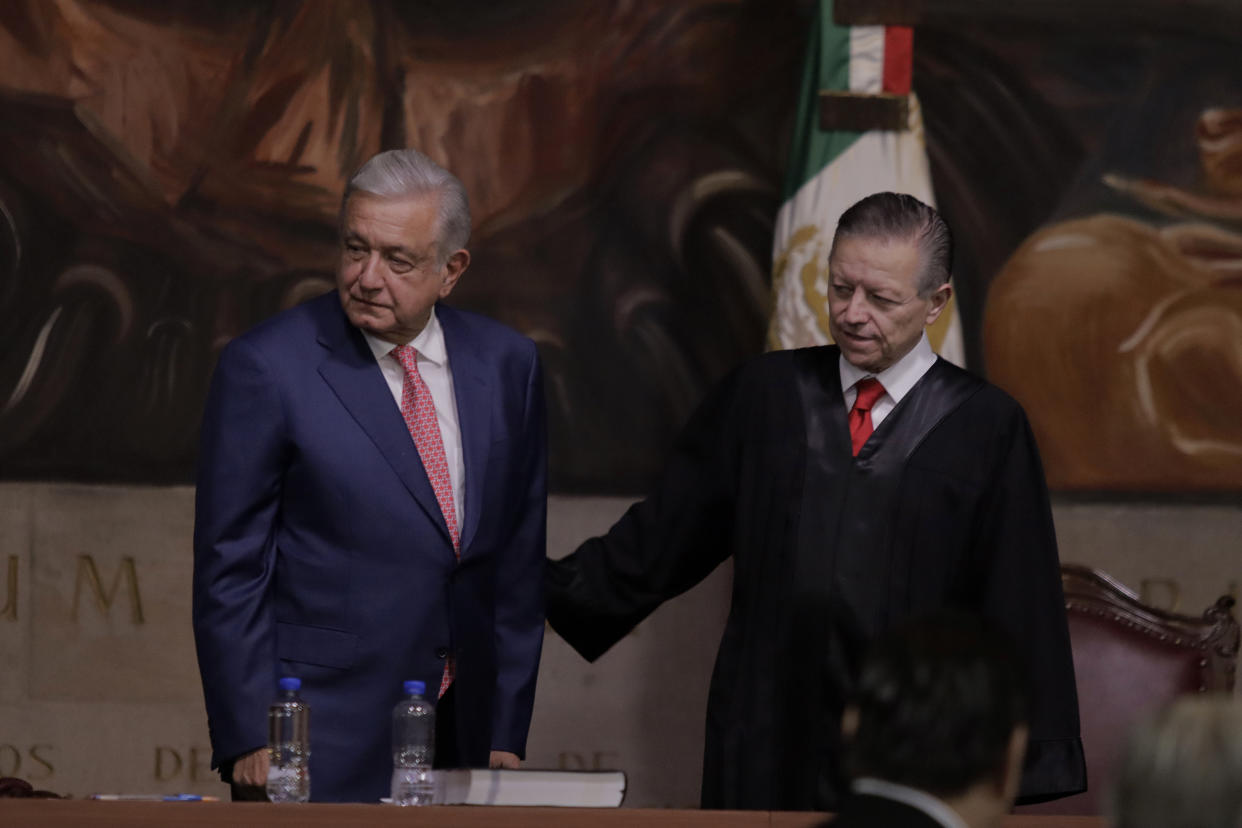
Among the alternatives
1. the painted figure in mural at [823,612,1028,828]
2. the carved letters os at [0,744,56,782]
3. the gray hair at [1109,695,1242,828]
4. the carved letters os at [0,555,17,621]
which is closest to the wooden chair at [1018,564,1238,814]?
the painted figure in mural at [823,612,1028,828]

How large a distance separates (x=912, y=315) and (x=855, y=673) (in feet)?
2.41

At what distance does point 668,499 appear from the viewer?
3914 mm

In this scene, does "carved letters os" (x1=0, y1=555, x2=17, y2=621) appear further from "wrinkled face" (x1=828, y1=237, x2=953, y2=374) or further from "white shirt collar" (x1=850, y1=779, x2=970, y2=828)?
"white shirt collar" (x1=850, y1=779, x2=970, y2=828)

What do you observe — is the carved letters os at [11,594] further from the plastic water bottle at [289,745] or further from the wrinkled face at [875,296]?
the wrinkled face at [875,296]

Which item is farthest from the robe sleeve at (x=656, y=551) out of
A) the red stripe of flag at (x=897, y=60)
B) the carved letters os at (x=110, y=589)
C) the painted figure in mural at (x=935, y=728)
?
the carved letters os at (x=110, y=589)

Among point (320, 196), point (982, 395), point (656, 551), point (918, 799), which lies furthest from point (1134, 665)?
point (320, 196)

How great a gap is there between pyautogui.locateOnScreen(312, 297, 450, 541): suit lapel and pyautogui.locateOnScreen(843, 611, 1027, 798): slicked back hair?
1730 millimetres

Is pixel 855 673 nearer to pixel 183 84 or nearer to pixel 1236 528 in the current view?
pixel 1236 528

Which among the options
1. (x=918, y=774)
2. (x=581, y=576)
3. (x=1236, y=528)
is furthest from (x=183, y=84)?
(x=918, y=774)

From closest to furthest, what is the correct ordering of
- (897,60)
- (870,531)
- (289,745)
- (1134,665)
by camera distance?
(289,745), (870,531), (1134,665), (897,60)

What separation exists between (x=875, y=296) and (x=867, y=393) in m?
0.23

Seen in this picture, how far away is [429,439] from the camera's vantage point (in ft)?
11.9

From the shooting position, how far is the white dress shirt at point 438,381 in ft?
12.0

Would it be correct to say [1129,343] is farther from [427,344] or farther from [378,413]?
[378,413]
